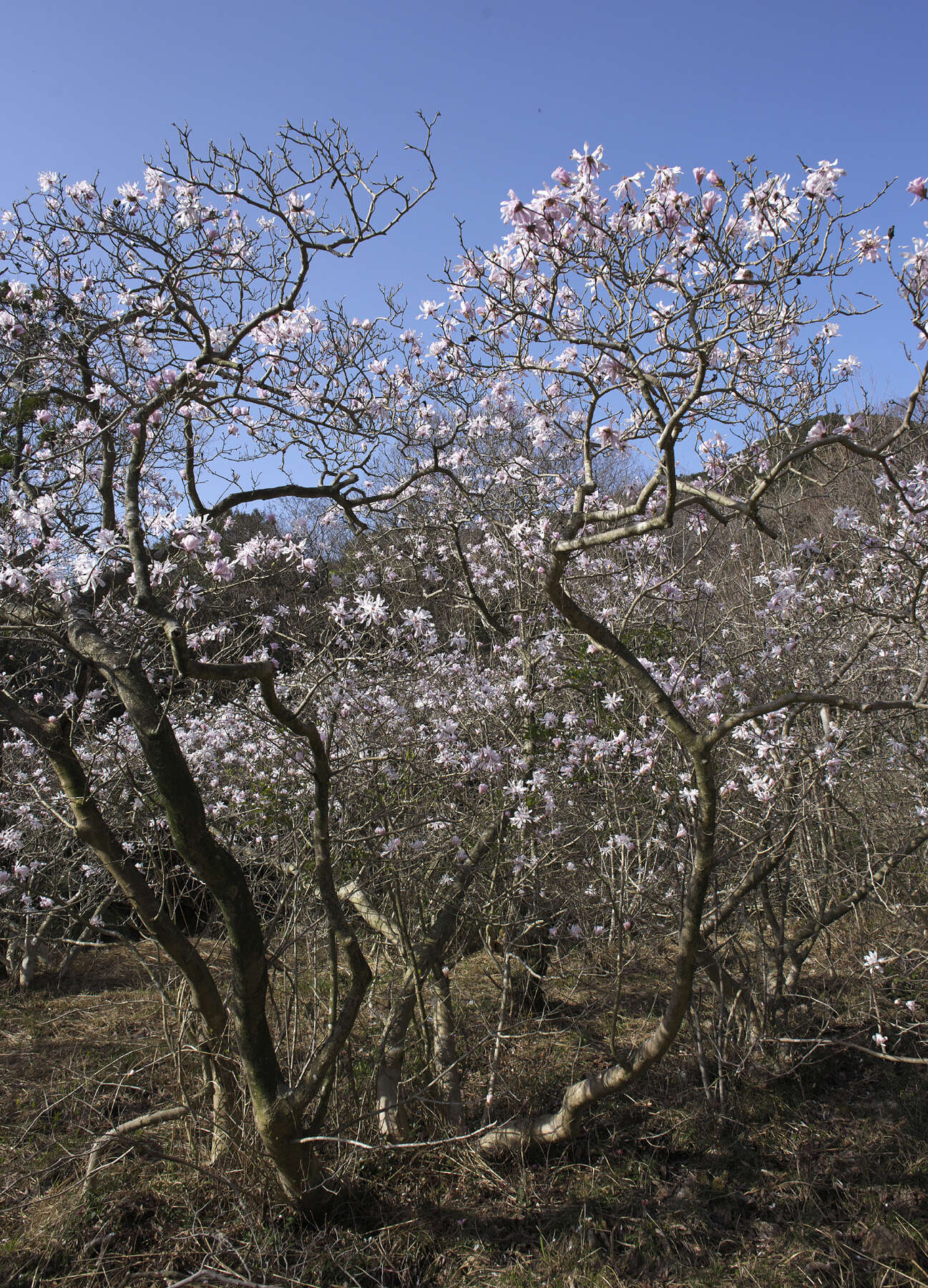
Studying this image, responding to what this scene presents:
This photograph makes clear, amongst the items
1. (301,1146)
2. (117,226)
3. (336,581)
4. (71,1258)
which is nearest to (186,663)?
(301,1146)

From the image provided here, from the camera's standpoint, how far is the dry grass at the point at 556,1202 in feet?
8.95

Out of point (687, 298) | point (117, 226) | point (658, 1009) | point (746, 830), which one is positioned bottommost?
point (658, 1009)

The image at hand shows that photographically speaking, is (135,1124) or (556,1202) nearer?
(135,1124)

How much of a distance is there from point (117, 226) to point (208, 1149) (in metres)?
4.30

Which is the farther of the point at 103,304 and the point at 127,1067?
the point at 103,304

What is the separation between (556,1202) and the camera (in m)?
3.09

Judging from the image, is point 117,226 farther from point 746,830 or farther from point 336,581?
point 746,830

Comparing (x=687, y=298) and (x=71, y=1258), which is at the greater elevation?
(x=687, y=298)

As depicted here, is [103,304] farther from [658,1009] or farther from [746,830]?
[658,1009]

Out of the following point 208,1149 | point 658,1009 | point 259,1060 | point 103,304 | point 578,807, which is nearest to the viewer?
point 259,1060

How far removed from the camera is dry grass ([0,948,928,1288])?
8.95 ft

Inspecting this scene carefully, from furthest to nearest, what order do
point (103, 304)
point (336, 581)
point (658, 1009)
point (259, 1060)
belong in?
point (336, 581)
point (103, 304)
point (658, 1009)
point (259, 1060)

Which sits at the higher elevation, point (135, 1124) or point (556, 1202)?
point (135, 1124)

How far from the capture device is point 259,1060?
2658 millimetres
